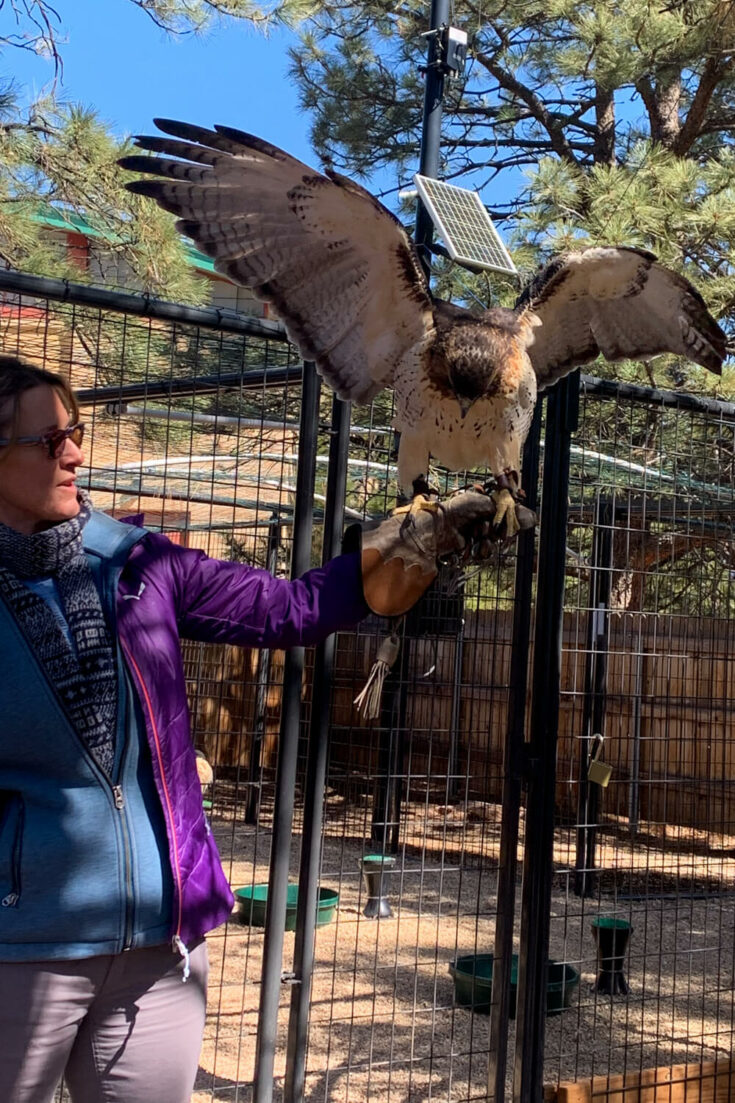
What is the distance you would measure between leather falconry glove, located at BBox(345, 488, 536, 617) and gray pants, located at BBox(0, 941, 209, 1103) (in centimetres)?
65

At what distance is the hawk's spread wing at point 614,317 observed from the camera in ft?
10.2

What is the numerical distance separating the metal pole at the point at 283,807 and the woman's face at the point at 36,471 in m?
0.93

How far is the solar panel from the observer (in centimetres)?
267

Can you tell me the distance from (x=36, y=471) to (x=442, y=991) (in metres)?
3.89

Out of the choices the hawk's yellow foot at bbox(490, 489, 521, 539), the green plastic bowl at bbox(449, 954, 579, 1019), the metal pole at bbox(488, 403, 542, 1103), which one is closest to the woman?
the hawk's yellow foot at bbox(490, 489, 521, 539)

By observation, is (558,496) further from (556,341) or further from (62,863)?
(62,863)

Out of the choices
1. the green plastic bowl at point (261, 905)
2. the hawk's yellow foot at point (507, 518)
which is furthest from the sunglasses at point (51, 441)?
the green plastic bowl at point (261, 905)

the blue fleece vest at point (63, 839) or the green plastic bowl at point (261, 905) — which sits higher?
the blue fleece vest at point (63, 839)

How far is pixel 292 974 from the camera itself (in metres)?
2.49

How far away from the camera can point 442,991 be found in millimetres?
4766

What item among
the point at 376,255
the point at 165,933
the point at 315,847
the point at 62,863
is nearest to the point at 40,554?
the point at 62,863

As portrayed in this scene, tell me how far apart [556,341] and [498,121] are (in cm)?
578

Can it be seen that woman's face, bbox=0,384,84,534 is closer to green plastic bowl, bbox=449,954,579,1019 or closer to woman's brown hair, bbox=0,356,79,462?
woman's brown hair, bbox=0,356,79,462

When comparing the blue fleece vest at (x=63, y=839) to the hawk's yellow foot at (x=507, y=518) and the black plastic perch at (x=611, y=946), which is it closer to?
the hawk's yellow foot at (x=507, y=518)
